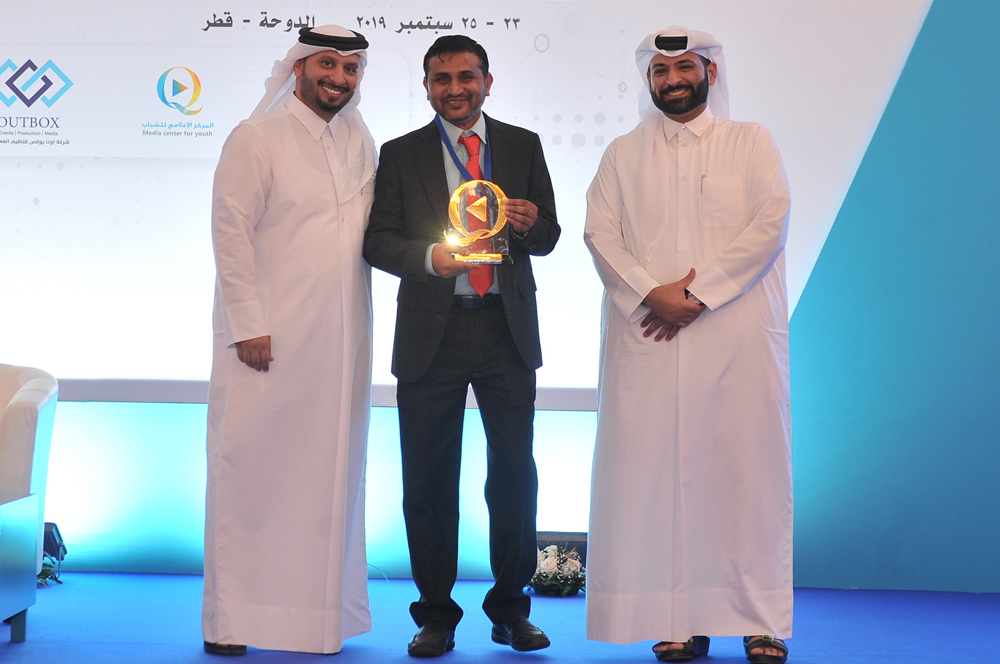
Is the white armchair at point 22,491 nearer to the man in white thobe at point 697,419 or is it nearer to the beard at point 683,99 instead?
the man in white thobe at point 697,419

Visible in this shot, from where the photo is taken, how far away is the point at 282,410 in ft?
9.64

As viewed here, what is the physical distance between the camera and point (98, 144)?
4164mm

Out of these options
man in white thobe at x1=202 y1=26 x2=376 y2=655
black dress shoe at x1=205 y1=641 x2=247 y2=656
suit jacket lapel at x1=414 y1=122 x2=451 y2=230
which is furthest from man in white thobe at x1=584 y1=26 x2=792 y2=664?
black dress shoe at x1=205 y1=641 x2=247 y2=656

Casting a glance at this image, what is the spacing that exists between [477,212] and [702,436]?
0.97 metres

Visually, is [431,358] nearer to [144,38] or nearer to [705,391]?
[705,391]

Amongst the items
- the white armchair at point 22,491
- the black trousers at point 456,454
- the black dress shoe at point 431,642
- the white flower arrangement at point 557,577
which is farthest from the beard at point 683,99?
the white armchair at point 22,491

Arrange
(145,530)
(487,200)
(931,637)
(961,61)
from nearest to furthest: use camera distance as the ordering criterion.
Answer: (487,200), (931,637), (961,61), (145,530)

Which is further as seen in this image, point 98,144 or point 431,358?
point 98,144

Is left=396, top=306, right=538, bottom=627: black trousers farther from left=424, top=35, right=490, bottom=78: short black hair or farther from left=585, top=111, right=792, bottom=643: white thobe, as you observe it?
left=424, top=35, right=490, bottom=78: short black hair

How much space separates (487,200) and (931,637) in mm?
2134

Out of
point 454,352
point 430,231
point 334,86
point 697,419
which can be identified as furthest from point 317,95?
point 697,419

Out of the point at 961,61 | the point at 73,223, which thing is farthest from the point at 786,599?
the point at 73,223

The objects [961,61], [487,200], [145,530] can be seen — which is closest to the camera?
[487,200]

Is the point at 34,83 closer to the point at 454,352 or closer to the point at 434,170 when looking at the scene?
the point at 434,170
